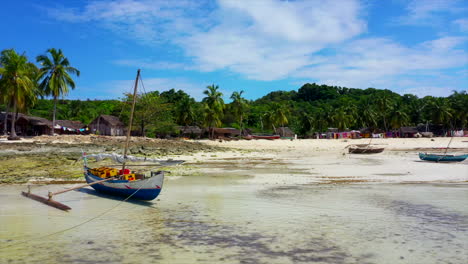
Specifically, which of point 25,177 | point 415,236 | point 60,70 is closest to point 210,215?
point 415,236

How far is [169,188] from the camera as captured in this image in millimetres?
15750

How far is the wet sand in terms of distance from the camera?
7.54 m

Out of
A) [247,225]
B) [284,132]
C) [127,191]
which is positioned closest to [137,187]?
[127,191]

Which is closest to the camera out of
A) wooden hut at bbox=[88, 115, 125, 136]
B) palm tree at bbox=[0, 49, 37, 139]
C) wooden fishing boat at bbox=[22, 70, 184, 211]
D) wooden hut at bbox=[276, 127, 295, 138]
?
wooden fishing boat at bbox=[22, 70, 184, 211]

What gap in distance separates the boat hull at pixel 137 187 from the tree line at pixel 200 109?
40834mm

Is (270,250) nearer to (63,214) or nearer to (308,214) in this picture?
(308,214)

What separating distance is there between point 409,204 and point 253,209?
553cm

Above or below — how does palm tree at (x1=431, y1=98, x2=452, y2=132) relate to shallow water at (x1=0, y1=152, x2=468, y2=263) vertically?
above

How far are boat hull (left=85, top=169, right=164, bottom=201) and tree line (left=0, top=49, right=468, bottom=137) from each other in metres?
40.8

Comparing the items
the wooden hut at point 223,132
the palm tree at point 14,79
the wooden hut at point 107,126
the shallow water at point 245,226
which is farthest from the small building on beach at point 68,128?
Result: the shallow water at point 245,226

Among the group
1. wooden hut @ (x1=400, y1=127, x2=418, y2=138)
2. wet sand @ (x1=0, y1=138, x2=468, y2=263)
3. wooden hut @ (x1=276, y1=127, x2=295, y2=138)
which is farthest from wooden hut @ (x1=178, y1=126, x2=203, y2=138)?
wet sand @ (x1=0, y1=138, x2=468, y2=263)

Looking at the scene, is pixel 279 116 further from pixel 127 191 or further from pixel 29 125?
pixel 127 191

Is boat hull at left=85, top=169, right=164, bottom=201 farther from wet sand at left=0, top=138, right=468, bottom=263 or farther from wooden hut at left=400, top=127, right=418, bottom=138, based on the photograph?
wooden hut at left=400, top=127, right=418, bottom=138

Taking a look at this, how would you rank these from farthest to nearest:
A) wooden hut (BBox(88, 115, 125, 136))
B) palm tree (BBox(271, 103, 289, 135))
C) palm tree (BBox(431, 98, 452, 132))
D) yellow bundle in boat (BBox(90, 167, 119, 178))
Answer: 1. palm tree (BBox(271, 103, 289, 135))
2. palm tree (BBox(431, 98, 452, 132))
3. wooden hut (BBox(88, 115, 125, 136))
4. yellow bundle in boat (BBox(90, 167, 119, 178))
